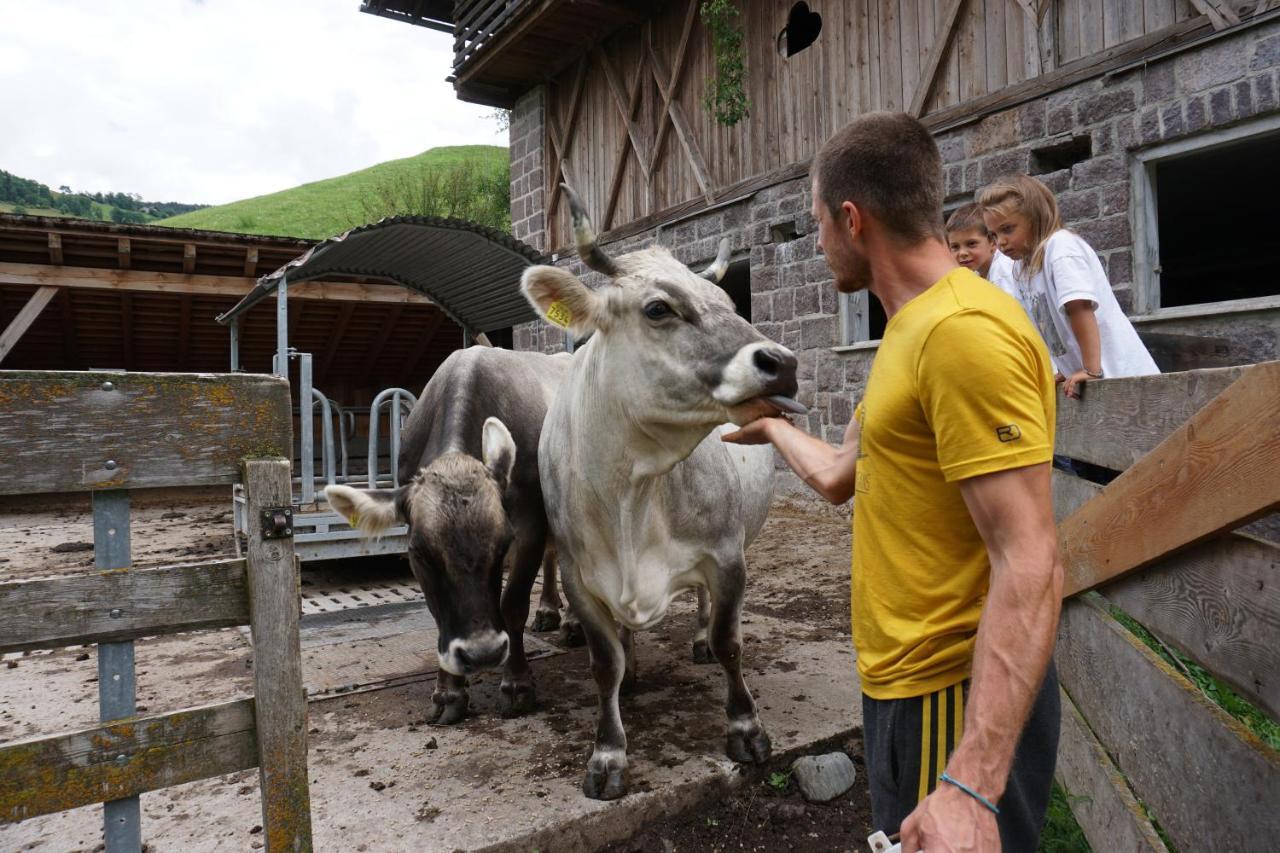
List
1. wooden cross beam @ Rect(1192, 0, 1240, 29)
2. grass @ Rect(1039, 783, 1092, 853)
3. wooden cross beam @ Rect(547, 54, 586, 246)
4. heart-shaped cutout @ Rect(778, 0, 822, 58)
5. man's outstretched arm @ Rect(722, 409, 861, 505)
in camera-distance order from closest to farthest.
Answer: man's outstretched arm @ Rect(722, 409, 861, 505) < grass @ Rect(1039, 783, 1092, 853) < wooden cross beam @ Rect(1192, 0, 1240, 29) < heart-shaped cutout @ Rect(778, 0, 822, 58) < wooden cross beam @ Rect(547, 54, 586, 246)

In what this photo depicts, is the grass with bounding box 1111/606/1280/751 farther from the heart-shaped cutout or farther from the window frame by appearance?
the heart-shaped cutout

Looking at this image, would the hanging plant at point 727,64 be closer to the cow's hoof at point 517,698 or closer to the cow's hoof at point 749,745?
the cow's hoof at point 517,698

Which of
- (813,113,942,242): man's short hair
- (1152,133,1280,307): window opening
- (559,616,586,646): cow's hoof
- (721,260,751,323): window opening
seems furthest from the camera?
(721,260,751,323): window opening

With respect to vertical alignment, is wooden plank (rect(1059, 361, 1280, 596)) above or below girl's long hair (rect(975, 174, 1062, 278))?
below

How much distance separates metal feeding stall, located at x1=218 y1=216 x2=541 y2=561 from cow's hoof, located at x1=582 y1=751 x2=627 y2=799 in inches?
136

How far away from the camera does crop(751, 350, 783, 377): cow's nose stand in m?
2.45

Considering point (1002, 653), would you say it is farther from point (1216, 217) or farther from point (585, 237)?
point (1216, 217)

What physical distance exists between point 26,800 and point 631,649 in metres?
2.66

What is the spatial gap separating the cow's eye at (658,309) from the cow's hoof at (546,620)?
127 inches

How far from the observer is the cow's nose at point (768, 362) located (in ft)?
8.04

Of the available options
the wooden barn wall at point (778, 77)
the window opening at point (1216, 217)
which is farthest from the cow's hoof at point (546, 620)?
the wooden barn wall at point (778, 77)

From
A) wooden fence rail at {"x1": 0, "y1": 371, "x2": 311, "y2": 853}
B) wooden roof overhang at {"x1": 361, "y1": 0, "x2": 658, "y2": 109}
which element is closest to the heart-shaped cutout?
wooden roof overhang at {"x1": 361, "y1": 0, "x2": 658, "y2": 109}

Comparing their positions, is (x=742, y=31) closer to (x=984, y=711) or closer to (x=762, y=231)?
(x=762, y=231)

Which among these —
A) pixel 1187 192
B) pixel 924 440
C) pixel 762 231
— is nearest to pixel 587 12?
pixel 762 231
